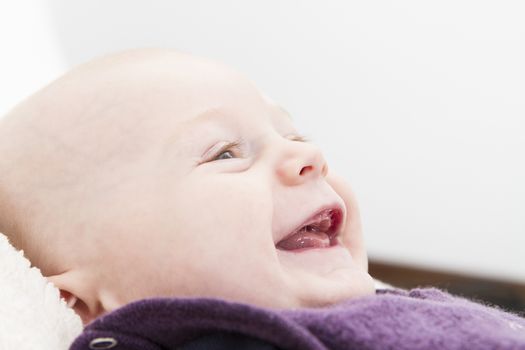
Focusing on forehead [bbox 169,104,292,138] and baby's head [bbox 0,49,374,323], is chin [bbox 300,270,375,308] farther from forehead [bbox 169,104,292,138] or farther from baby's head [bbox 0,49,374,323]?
forehead [bbox 169,104,292,138]

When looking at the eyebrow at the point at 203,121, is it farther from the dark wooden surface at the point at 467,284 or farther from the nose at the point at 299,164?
the dark wooden surface at the point at 467,284

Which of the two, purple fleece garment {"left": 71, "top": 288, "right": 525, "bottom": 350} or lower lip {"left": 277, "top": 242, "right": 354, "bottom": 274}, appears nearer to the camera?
purple fleece garment {"left": 71, "top": 288, "right": 525, "bottom": 350}

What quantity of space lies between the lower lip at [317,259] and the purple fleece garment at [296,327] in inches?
2.7

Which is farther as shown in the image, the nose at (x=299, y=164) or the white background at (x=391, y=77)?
the white background at (x=391, y=77)

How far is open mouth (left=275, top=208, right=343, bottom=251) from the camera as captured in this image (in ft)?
2.09

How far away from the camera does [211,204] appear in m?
0.58

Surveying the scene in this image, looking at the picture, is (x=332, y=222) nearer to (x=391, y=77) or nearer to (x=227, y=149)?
(x=227, y=149)

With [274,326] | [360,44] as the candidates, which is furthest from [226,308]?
[360,44]

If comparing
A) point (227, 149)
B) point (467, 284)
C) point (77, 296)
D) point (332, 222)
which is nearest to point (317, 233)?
point (332, 222)

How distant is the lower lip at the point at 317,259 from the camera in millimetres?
605

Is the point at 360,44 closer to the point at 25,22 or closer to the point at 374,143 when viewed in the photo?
the point at 374,143

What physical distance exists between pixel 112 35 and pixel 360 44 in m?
0.57

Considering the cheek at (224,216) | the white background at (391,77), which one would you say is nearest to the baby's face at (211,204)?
the cheek at (224,216)

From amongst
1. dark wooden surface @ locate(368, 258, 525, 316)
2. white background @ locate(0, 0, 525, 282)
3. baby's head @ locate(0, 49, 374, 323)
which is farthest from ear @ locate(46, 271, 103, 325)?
dark wooden surface @ locate(368, 258, 525, 316)
